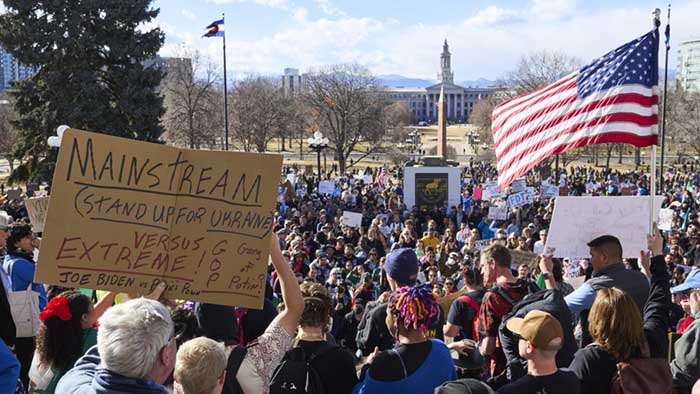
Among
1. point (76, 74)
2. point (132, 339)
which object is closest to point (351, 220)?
point (132, 339)

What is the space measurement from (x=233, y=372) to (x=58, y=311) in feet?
3.75

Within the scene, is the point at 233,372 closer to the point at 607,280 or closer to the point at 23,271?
the point at 607,280

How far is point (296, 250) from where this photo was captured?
1298 centimetres

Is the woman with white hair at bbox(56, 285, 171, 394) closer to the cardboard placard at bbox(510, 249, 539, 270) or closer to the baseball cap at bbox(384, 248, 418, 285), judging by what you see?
the baseball cap at bbox(384, 248, 418, 285)

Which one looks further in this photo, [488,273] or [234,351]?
[488,273]

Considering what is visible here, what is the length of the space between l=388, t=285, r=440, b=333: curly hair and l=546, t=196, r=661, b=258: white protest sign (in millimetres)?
2279

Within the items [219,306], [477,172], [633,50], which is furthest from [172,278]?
[477,172]

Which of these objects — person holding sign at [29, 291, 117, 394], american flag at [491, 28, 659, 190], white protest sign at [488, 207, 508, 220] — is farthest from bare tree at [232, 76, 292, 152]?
person holding sign at [29, 291, 117, 394]

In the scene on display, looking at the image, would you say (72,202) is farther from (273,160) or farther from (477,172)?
(477,172)

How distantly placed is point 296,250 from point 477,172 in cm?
3457

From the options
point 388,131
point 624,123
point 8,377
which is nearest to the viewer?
point 8,377

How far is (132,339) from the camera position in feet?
8.49

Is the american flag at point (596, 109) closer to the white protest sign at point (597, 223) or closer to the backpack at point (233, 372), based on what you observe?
the white protest sign at point (597, 223)

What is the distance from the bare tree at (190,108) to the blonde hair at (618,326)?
1591 inches
